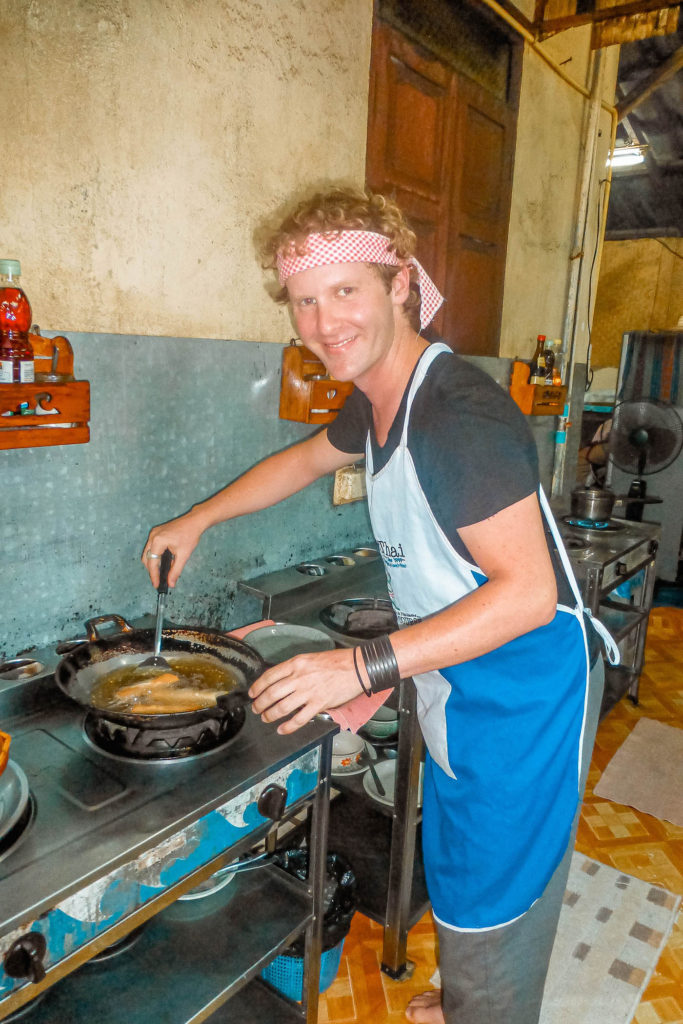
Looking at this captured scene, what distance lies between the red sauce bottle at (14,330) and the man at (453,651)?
552 millimetres

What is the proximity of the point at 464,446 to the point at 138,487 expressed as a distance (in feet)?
3.41

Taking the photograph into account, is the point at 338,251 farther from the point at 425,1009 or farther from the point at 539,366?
the point at 539,366

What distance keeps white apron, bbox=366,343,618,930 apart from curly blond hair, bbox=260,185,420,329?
0.61ft

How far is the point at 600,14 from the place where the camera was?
2.92 m

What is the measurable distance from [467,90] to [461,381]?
2.38 metres

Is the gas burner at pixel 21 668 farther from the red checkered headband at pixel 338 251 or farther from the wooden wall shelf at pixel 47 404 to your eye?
the red checkered headband at pixel 338 251

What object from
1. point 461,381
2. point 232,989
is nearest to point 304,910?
point 232,989

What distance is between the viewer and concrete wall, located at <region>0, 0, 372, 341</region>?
1524mm

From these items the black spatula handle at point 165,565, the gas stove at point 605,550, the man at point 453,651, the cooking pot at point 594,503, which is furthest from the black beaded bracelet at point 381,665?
the cooking pot at point 594,503

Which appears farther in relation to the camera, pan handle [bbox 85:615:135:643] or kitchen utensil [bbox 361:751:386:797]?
kitchen utensil [bbox 361:751:386:797]

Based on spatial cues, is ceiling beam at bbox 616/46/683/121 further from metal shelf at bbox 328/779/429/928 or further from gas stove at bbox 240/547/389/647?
metal shelf at bbox 328/779/429/928

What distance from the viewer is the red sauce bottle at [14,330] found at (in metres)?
1.39

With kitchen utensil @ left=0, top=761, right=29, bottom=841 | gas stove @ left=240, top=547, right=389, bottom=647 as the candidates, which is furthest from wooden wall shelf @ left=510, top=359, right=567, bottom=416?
kitchen utensil @ left=0, top=761, right=29, bottom=841

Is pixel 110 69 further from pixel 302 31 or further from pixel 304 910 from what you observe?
pixel 304 910
